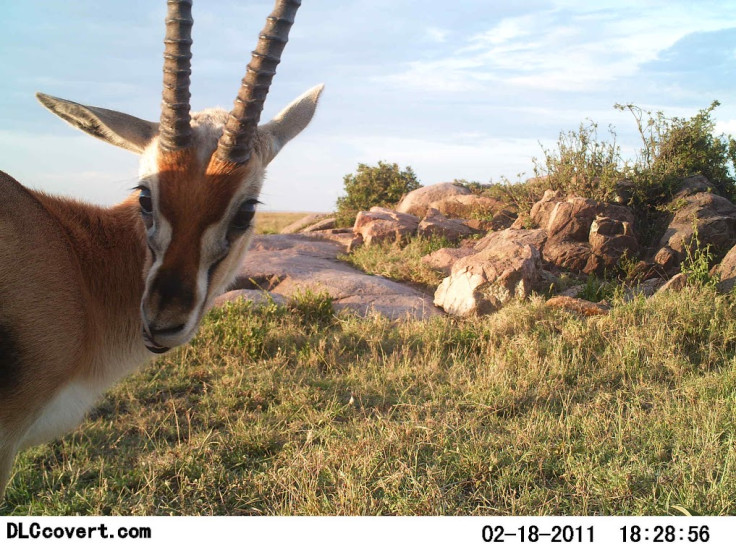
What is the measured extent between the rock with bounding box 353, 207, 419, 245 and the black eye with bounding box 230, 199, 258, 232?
35.7 ft

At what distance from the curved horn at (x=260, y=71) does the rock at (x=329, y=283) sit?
530 centimetres

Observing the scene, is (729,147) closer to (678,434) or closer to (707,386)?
(707,386)

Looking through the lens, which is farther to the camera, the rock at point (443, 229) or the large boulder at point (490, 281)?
the rock at point (443, 229)

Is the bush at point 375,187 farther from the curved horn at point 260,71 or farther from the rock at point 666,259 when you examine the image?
the curved horn at point 260,71

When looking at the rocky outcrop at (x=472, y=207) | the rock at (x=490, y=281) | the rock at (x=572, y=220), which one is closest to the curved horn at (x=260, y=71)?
the rock at (x=490, y=281)

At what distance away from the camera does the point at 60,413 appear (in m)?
3.67

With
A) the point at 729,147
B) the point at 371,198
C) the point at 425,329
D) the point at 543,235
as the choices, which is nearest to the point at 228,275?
the point at 425,329

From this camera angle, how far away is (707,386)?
20.4ft

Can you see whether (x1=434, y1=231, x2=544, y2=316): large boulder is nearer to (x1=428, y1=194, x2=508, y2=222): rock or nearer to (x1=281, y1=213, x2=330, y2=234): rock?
(x1=428, y1=194, x2=508, y2=222): rock

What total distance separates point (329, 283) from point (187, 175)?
7.23 metres

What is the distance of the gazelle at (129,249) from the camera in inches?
133

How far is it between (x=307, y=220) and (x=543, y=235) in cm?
1146

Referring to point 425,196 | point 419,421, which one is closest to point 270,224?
point 425,196

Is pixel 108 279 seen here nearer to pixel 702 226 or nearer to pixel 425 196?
pixel 702 226
